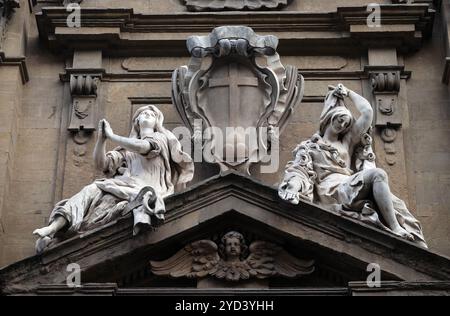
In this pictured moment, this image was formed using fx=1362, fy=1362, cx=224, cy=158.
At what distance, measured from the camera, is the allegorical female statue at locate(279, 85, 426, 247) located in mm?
13430

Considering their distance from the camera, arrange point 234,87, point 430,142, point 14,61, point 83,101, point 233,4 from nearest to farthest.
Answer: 1. point 234,87
2. point 430,142
3. point 83,101
4. point 14,61
5. point 233,4

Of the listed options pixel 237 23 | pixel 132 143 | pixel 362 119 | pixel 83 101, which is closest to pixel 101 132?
pixel 132 143

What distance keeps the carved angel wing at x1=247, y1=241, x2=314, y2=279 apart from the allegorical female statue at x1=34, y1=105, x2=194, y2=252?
1.05 meters

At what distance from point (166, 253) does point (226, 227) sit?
67 centimetres

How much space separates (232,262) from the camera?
1341 centimetres

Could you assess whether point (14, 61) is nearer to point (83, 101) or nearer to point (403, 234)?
point (83, 101)

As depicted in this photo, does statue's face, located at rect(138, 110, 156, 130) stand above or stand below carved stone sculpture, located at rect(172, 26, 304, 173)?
below

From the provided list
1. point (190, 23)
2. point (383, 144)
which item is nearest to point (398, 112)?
point (383, 144)

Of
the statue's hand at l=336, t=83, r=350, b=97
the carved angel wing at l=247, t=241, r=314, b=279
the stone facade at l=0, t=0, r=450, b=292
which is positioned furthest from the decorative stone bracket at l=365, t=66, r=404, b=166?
the carved angel wing at l=247, t=241, r=314, b=279

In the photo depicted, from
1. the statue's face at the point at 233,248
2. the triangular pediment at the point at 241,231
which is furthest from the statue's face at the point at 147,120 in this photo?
the statue's face at the point at 233,248

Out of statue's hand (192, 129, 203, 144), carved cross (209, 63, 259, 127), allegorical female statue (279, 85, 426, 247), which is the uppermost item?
carved cross (209, 63, 259, 127)

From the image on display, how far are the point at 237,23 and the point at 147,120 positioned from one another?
2.40 metres

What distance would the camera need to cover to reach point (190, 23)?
16.5 metres

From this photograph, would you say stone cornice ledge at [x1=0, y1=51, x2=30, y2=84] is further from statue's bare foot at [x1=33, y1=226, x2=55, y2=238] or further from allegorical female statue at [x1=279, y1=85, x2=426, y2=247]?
allegorical female statue at [x1=279, y1=85, x2=426, y2=247]
